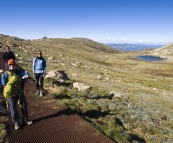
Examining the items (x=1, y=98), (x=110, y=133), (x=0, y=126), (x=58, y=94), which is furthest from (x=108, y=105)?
(x=0, y=126)

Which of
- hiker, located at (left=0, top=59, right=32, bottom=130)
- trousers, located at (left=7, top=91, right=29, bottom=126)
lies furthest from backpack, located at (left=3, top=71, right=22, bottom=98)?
trousers, located at (left=7, top=91, right=29, bottom=126)

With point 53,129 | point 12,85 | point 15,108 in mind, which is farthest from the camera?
point 53,129

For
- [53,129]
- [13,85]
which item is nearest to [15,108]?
[13,85]

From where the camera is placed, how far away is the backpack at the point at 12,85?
8.04 meters

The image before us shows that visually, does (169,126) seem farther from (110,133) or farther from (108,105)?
(110,133)

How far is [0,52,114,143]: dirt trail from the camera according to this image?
8.55 meters

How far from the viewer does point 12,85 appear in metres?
8.10

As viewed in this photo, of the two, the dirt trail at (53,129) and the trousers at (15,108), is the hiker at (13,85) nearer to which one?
the trousers at (15,108)

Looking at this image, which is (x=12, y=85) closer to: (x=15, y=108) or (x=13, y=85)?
(x=13, y=85)

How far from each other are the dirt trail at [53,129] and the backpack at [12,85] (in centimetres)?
189

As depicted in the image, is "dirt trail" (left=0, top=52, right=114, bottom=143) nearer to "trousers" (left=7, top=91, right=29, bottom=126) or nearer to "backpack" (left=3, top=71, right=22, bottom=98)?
"trousers" (left=7, top=91, right=29, bottom=126)

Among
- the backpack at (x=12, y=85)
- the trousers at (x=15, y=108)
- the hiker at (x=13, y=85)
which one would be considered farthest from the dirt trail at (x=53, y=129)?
the backpack at (x=12, y=85)

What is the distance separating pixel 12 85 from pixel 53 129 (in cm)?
314

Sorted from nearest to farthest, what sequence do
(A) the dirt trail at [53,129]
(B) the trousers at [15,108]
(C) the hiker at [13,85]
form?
1. (C) the hiker at [13,85]
2. (B) the trousers at [15,108]
3. (A) the dirt trail at [53,129]
